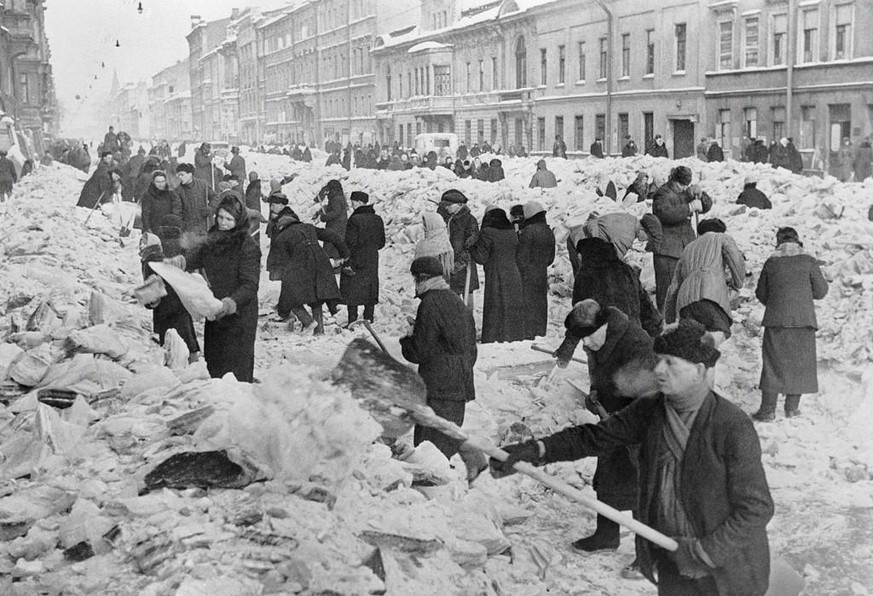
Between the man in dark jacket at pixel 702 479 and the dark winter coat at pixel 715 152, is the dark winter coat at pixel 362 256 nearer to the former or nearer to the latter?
the man in dark jacket at pixel 702 479

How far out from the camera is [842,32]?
2391cm

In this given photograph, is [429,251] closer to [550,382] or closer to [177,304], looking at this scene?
[550,382]

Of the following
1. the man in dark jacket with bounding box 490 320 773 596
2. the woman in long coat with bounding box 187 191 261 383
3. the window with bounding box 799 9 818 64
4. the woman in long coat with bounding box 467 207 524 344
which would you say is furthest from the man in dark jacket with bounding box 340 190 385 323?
the window with bounding box 799 9 818 64

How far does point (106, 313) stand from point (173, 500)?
4844 mm

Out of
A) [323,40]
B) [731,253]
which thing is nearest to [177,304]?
[731,253]

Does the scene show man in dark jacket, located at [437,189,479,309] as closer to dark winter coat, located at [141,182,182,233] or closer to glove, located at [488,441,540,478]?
dark winter coat, located at [141,182,182,233]

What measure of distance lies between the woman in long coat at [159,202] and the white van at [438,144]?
1847 cm

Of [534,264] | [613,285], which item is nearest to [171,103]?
[534,264]

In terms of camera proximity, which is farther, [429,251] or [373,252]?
[373,252]

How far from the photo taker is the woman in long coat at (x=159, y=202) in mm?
11297

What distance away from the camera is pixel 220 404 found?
5223 mm

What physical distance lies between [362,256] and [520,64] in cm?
2251

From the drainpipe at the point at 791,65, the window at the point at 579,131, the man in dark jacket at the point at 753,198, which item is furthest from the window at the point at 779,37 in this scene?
the man in dark jacket at the point at 753,198

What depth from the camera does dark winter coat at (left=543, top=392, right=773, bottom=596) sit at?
324 centimetres
